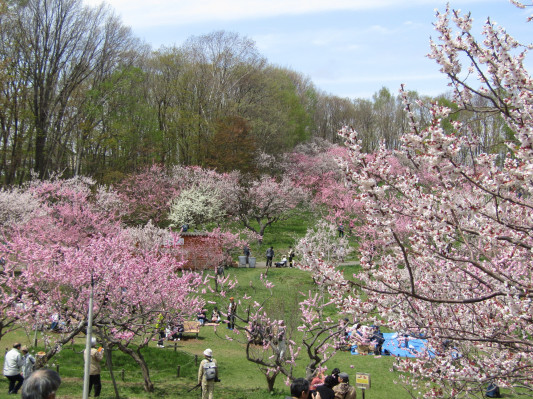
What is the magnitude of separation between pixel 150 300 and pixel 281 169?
1526 inches

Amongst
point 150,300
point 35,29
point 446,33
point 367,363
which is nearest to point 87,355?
point 446,33

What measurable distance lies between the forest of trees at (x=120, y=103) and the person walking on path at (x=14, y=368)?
67.7 feet

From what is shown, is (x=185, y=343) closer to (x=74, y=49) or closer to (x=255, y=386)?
(x=255, y=386)

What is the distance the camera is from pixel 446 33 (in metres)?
5.15

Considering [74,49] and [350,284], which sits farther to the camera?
[74,49]

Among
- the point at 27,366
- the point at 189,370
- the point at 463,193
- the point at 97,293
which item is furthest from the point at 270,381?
the point at 463,193

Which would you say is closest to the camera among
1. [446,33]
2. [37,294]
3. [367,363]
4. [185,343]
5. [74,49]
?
A: [446,33]

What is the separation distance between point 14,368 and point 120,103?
28.7 metres

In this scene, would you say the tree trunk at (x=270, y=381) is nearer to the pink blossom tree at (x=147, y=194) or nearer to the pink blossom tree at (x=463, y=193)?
the pink blossom tree at (x=463, y=193)

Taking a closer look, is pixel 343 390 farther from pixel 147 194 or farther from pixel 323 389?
pixel 147 194

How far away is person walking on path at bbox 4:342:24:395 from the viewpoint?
32.1 feet

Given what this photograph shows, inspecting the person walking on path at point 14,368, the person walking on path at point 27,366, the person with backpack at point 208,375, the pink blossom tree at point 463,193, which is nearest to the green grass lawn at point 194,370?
the person walking on path at point 14,368

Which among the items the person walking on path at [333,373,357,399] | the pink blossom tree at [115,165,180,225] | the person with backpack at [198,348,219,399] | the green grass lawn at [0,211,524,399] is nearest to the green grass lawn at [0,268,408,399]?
the green grass lawn at [0,211,524,399]

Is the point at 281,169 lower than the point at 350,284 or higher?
higher
